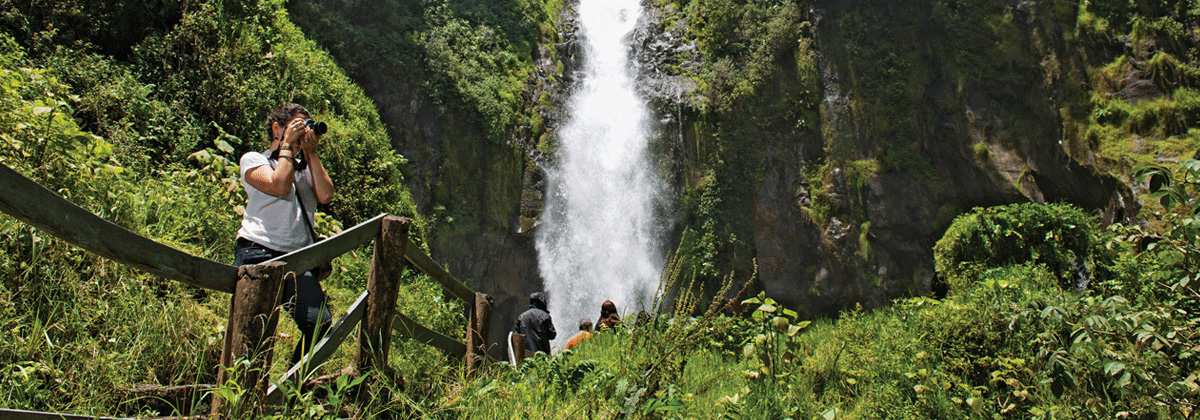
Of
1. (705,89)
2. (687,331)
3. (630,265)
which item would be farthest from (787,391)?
(705,89)

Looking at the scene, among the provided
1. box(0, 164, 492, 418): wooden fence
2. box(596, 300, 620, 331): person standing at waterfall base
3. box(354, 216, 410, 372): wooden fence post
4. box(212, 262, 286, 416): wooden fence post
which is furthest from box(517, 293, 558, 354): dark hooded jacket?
box(212, 262, 286, 416): wooden fence post

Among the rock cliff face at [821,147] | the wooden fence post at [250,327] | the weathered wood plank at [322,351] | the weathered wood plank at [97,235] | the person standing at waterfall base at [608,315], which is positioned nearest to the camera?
the weathered wood plank at [97,235]

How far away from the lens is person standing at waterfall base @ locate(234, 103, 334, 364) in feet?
10.2

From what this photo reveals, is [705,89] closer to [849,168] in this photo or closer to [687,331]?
[849,168]

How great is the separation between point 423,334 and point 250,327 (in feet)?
5.51

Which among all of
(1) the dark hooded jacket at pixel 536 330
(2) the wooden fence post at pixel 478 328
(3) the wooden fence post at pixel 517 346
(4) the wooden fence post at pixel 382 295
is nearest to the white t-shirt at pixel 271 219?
(4) the wooden fence post at pixel 382 295

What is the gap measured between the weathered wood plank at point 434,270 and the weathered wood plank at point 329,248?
11.2 inches

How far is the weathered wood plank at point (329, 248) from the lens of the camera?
273 cm

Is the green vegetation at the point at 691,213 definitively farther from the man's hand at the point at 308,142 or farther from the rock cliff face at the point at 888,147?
the man's hand at the point at 308,142

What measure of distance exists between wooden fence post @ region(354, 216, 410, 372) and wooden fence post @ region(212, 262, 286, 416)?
784 mm

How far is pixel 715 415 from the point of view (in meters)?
3.99

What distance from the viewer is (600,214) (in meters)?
13.4

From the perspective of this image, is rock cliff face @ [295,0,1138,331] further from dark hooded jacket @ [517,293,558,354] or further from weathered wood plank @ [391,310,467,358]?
weathered wood plank @ [391,310,467,358]

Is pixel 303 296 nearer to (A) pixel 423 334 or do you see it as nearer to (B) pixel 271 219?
(B) pixel 271 219
